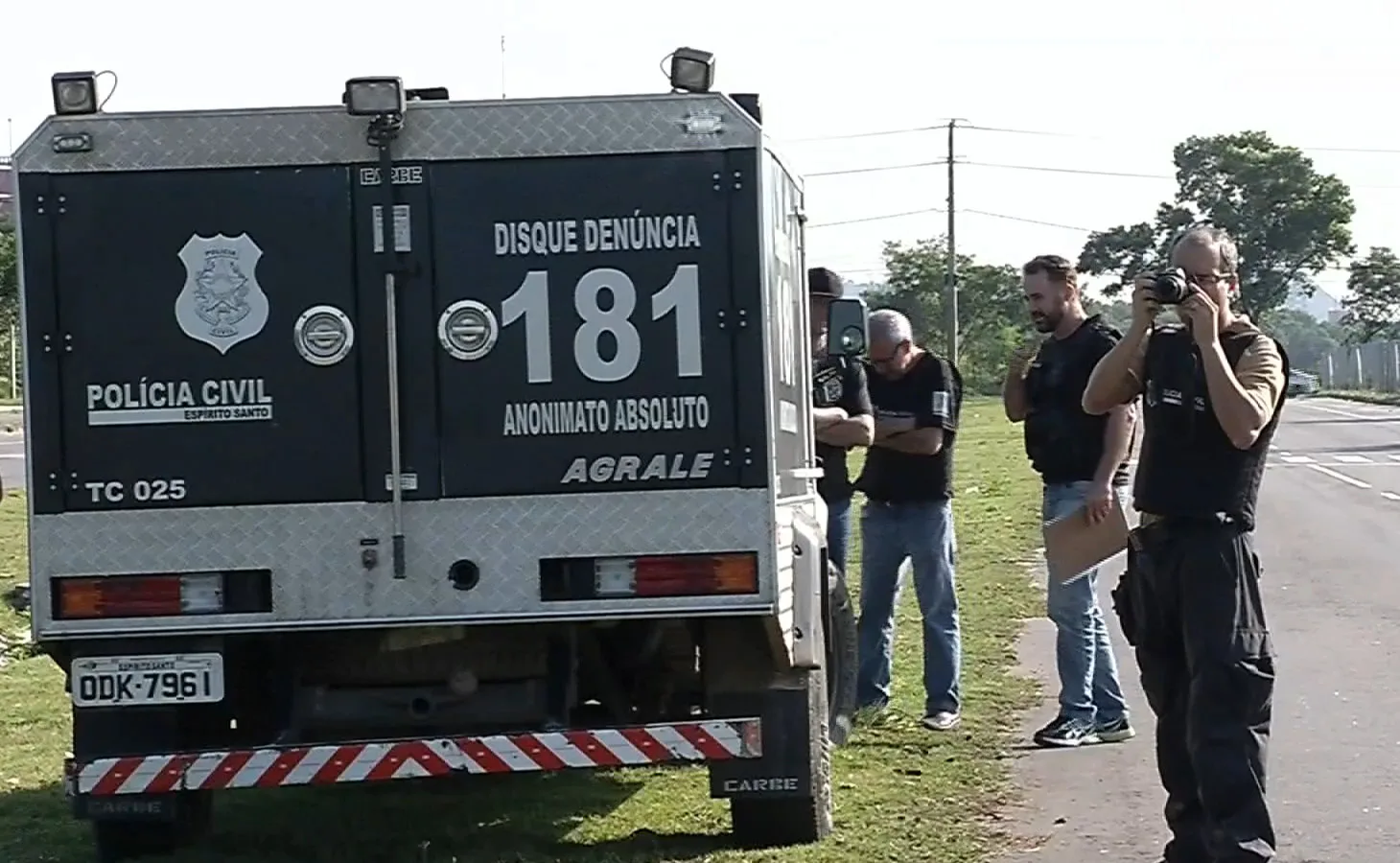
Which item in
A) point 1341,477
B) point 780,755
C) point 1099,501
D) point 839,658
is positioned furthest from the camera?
point 1341,477

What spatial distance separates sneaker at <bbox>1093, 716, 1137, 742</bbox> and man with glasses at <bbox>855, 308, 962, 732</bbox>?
27.1 inches

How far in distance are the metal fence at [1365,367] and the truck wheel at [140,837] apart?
76.7 m

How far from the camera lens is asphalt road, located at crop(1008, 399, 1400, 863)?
7270 millimetres

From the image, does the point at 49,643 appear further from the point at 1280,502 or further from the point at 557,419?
the point at 1280,502

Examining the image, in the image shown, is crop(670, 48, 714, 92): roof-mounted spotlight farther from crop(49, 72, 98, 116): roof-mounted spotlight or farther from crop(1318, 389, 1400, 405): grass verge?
crop(1318, 389, 1400, 405): grass verge

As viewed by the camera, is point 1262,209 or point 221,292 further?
point 1262,209

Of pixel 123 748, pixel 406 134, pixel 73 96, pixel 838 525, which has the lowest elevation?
pixel 123 748

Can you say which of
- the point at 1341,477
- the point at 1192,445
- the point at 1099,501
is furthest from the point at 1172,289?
the point at 1341,477

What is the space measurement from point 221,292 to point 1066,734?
429 centimetres

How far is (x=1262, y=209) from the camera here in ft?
263

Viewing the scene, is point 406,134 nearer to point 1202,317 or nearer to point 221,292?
point 221,292

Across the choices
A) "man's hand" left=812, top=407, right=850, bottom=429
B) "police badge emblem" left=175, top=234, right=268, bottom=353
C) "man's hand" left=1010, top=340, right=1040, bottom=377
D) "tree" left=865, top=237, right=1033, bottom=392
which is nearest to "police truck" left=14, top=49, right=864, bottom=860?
"police badge emblem" left=175, top=234, right=268, bottom=353

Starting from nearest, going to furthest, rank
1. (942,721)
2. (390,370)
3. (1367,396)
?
(390,370)
(942,721)
(1367,396)

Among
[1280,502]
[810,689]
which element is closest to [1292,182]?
[1280,502]
